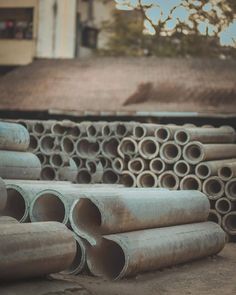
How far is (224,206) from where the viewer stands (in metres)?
12.4

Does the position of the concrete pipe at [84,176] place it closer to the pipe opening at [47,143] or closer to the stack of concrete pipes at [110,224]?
the pipe opening at [47,143]

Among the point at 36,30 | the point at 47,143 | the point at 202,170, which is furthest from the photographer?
the point at 36,30

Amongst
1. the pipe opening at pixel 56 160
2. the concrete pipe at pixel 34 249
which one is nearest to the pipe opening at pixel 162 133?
the pipe opening at pixel 56 160

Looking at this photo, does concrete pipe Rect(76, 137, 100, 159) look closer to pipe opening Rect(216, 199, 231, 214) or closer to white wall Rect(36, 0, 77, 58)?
pipe opening Rect(216, 199, 231, 214)

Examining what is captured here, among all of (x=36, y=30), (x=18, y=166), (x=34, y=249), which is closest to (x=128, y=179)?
(x=18, y=166)

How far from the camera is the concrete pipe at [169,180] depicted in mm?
12696

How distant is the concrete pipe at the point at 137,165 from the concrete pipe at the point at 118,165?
0.16 m

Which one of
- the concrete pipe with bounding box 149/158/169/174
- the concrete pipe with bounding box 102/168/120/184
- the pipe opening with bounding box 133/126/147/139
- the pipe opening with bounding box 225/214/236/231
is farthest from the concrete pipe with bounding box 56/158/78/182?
the pipe opening with bounding box 225/214/236/231

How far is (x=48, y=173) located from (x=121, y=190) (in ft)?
15.6

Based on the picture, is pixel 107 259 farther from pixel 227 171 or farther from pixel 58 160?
pixel 58 160

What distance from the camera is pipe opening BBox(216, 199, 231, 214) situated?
12289 mm

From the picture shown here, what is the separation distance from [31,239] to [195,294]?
7.64 feet

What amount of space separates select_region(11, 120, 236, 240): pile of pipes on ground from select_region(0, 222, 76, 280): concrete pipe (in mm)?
6135

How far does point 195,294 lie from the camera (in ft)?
24.7
